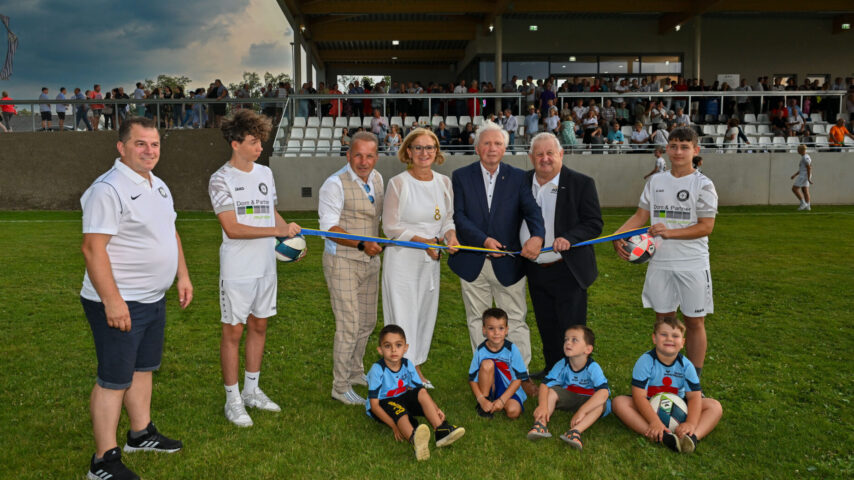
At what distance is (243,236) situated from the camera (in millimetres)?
4262

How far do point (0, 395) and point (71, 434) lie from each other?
124 centimetres

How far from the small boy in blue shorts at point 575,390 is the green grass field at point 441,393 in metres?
0.11

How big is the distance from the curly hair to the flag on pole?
55.1 feet

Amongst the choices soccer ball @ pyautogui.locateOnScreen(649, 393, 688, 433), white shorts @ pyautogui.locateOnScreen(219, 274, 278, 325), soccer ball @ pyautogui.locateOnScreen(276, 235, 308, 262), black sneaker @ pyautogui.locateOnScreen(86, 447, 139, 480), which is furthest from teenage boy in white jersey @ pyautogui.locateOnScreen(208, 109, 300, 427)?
soccer ball @ pyautogui.locateOnScreen(649, 393, 688, 433)

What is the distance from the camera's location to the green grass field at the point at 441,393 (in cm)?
390

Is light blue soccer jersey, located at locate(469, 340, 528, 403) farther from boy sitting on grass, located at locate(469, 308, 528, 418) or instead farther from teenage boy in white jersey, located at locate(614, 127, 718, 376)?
teenage boy in white jersey, located at locate(614, 127, 718, 376)

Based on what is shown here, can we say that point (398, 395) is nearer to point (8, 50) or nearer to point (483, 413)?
point (483, 413)

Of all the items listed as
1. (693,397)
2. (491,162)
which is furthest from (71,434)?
(693,397)

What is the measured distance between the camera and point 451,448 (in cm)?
412

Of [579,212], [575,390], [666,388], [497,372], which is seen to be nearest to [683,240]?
[579,212]

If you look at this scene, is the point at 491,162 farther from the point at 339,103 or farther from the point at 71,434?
the point at 339,103

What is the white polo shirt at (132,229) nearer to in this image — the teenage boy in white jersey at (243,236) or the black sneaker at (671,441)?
the teenage boy in white jersey at (243,236)

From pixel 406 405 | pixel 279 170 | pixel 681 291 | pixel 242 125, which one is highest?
pixel 279 170

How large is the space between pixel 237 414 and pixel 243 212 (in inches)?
56.9
